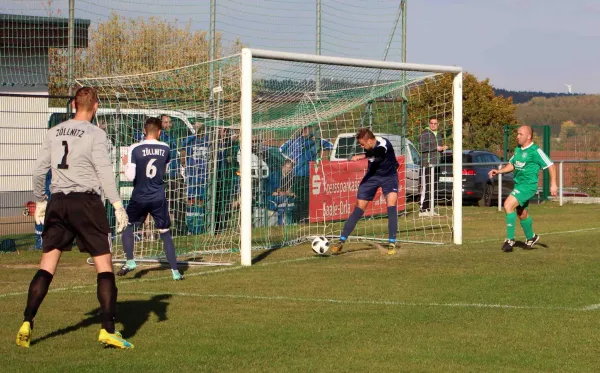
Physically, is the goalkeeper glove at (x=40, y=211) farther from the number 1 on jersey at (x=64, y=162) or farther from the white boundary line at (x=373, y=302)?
the white boundary line at (x=373, y=302)

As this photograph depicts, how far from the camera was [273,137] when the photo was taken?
1748cm

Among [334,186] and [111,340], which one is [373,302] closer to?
[111,340]

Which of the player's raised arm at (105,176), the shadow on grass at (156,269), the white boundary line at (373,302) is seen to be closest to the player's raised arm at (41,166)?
the player's raised arm at (105,176)

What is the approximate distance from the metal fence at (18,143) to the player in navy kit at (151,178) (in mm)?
4156

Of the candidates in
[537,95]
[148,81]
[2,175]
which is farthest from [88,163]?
[537,95]

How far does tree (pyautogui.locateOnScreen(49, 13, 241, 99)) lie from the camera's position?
684 inches

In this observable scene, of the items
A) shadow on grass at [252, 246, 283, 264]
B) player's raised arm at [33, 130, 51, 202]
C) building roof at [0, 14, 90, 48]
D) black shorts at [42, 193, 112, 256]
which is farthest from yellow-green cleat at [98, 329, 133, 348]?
building roof at [0, 14, 90, 48]

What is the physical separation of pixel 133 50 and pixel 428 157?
638 cm

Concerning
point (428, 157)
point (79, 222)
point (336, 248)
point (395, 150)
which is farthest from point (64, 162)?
point (428, 157)

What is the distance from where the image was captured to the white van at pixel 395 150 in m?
18.8

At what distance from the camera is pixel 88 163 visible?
782 cm

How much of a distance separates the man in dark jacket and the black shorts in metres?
10.9

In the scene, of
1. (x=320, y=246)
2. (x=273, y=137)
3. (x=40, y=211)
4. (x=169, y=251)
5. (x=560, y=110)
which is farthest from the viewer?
(x=560, y=110)

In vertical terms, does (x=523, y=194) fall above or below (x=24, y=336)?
above
